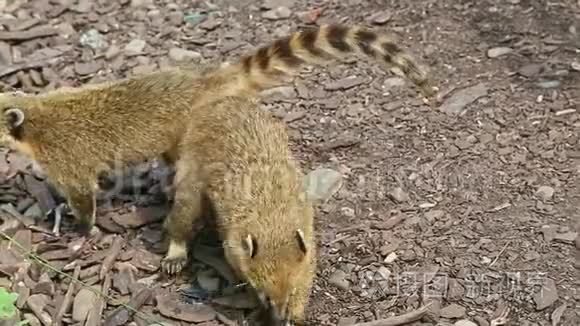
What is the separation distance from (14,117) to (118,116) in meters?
0.58

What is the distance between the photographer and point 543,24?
6.39m

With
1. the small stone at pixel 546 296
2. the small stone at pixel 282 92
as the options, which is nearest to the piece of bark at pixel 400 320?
the small stone at pixel 546 296

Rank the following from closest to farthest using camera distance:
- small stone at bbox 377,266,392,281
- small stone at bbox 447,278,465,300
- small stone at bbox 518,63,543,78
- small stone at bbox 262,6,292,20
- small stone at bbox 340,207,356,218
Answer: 1. small stone at bbox 447,278,465,300
2. small stone at bbox 377,266,392,281
3. small stone at bbox 340,207,356,218
4. small stone at bbox 518,63,543,78
5. small stone at bbox 262,6,292,20

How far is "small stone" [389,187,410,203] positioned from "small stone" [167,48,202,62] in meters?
1.85

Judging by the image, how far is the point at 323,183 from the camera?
549 centimetres

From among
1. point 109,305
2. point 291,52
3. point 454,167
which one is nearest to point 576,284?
point 454,167

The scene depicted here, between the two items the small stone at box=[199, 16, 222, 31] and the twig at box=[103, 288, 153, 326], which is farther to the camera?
the small stone at box=[199, 16, 222, 31]

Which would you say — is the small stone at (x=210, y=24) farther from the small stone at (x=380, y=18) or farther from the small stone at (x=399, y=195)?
the small stone at (x=399, y=195)

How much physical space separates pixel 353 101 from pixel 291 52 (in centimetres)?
86

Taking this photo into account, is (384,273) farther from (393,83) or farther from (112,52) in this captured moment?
(112,52)

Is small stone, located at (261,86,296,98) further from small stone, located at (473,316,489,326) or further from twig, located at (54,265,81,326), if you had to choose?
small stone, located at (473,316,489,326)

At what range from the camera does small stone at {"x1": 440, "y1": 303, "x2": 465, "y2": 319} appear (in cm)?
472

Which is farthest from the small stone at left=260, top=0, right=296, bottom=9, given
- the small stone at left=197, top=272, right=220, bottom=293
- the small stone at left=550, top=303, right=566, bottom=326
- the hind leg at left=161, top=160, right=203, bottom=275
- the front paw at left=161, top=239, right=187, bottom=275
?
the small stone at left=550, top=303, right=566, bottom=326

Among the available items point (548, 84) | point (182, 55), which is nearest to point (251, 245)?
point (182, 55)
